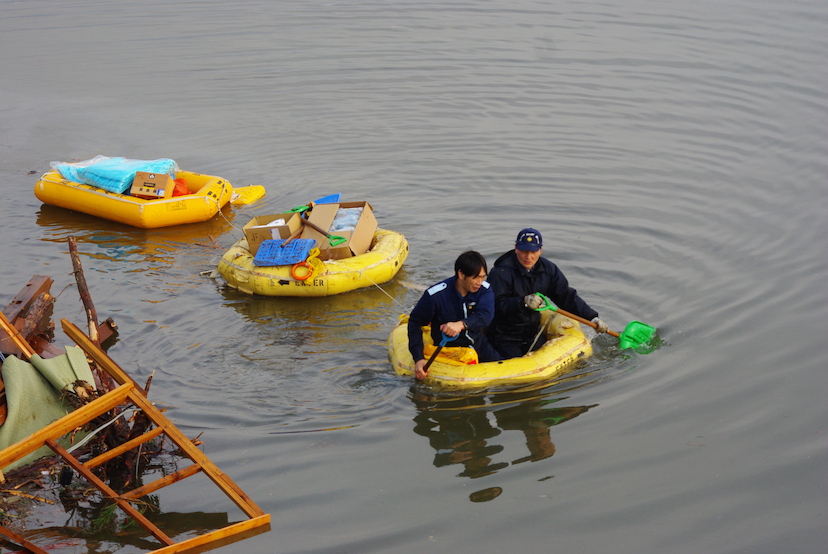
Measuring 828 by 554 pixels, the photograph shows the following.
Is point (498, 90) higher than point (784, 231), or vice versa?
point (498, 90)

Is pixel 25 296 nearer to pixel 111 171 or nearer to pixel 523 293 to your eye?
pixel 111 171

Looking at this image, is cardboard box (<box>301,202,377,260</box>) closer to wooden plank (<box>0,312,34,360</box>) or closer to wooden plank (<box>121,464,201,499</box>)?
wooden plank (<box>0,312,34,360</box>)

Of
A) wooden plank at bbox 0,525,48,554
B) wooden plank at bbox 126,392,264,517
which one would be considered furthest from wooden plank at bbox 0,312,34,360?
wooden plank at bbox 0,525,48,554

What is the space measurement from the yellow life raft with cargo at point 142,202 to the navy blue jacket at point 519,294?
5.42 meters

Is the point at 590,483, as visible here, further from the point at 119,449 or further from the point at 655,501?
the point at 119,449

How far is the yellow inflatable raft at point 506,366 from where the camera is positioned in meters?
6.40

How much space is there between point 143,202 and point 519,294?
601cm

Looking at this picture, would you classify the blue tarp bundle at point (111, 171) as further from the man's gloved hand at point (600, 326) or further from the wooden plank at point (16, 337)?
the man's gloved hand at point (600, 326)

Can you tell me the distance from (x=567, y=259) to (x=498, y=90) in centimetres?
758

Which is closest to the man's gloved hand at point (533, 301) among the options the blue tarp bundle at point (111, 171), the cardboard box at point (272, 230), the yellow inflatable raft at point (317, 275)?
the yellow inflatable raft at point (317, 275)

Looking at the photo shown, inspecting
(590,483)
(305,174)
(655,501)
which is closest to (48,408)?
(590,483)

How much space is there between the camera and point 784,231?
31.5 feet

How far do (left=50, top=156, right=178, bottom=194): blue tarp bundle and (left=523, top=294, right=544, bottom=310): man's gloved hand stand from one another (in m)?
6.51

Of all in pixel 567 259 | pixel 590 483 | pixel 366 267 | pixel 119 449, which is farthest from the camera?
pixel 567 259
